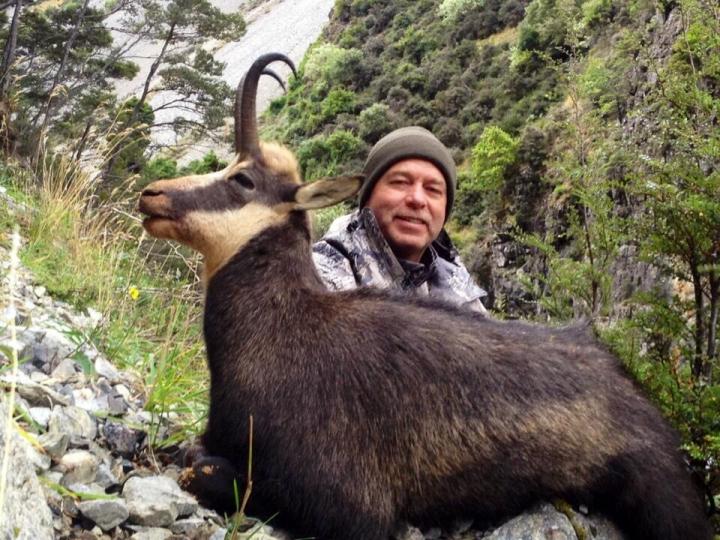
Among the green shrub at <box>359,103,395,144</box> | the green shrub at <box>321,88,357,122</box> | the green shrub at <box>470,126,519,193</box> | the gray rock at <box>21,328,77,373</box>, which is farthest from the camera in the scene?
the green shrub at <box>321,88,357,122</box>

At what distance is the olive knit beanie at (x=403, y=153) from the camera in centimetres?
511

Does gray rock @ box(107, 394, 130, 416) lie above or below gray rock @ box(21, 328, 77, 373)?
below

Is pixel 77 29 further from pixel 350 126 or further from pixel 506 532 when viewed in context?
pixel 350 126

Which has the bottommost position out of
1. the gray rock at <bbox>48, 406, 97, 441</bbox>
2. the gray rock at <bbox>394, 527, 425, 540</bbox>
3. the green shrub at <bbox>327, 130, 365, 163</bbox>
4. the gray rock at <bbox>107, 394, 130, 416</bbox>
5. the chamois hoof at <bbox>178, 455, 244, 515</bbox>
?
the green shrub at <bbox>327, 130, 365, 163</bbox>

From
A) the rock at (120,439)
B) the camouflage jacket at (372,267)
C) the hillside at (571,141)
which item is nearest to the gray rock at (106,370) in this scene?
the rock at (120,439)

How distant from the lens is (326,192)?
3.42 m

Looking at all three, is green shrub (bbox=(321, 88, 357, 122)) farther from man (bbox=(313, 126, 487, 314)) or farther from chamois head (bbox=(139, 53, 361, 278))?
chamois head (bbox=(139, 53, 361, 278))

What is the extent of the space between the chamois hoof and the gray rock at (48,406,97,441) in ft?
1.78

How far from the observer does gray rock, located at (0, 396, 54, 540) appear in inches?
76.4

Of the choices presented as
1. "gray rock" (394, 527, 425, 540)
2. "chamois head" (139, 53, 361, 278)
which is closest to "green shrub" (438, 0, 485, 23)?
"chamois head" (139, 53, 361, 278)

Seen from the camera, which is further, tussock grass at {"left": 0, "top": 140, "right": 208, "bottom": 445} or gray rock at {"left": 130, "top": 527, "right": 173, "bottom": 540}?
tussock grass at {"left": 0, "top": 140, "right": 208, "bottom": 445}

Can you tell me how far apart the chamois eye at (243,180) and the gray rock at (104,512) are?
5.11 feet

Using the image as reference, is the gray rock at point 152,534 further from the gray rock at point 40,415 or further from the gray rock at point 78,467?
the gray rock at point 40,415

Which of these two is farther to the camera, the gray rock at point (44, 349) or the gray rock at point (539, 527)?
the gray rock at point (44, 349)
